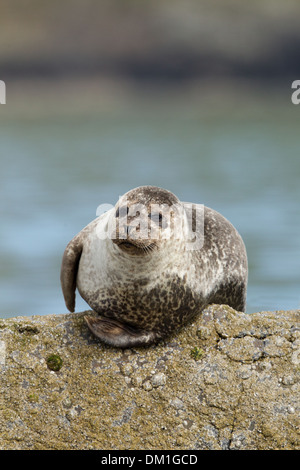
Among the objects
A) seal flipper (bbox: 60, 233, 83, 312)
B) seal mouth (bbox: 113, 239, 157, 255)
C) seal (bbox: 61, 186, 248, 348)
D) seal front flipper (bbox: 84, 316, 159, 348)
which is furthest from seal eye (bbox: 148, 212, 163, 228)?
seal flipper (bbox: 60, 233, 83, 312)

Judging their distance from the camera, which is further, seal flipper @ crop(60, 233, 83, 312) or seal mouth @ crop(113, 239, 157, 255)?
seal flipper @ crop(60, 233, 83, 312)

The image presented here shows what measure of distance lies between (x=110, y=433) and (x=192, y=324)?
88 cm

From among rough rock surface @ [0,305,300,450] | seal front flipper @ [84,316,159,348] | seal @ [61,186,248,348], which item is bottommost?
rough rock surface @ [0,305,300,450]

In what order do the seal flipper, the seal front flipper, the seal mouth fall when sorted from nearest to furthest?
1. the seal mouth
2. the seal front flipper
3. the seal flipper

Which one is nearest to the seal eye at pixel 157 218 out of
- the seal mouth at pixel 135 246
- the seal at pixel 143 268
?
the seal at pixel 143 268

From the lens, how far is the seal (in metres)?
5.36

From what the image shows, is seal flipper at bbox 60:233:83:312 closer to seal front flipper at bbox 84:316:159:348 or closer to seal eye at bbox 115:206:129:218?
seal front flipper at bbox 84:316:159:348

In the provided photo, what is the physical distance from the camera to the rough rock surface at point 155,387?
530 centimetres

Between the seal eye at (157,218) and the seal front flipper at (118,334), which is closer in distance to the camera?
the seal eye at (157,218)

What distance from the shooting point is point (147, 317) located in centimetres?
563

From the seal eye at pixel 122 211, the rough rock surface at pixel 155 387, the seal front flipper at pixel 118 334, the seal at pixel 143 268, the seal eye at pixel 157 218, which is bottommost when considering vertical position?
the rough rock surface at pixel 155 387

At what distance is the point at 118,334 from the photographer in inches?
221

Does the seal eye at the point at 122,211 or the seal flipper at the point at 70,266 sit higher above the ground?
the seal eye at the point at 122,211

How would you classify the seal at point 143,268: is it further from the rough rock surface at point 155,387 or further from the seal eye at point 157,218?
the rough rock surface at point 155,387
